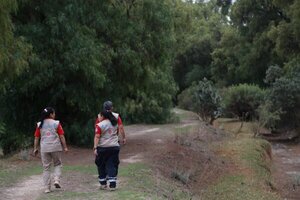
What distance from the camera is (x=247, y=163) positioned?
21.6m

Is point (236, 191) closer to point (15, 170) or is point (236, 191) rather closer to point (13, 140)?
point (15, 170)

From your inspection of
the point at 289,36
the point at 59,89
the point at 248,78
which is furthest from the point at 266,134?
the point at 59,89

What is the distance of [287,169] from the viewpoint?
1037 inches

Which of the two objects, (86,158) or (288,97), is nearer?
(86,158)

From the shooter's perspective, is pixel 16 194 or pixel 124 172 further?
pixel 124 172

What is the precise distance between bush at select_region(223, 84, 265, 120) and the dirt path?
26.0ft

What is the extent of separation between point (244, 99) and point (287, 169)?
62.2ft

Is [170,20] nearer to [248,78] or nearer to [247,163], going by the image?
[247,163]

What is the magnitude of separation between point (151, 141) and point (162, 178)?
38.2 feet

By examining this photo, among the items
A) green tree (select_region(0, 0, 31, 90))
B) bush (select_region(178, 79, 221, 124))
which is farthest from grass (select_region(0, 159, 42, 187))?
bush (select_region(178, 79, 221, 124))

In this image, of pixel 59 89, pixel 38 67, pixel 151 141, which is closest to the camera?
pixel 38 67

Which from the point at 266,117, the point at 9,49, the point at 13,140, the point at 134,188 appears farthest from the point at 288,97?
the point at 134,188

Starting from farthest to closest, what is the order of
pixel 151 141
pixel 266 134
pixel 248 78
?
1. pixel 248 78
2. pixel 266 134
3. pixel 151 141

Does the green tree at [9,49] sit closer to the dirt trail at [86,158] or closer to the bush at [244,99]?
the dirt trail at [86,158]
